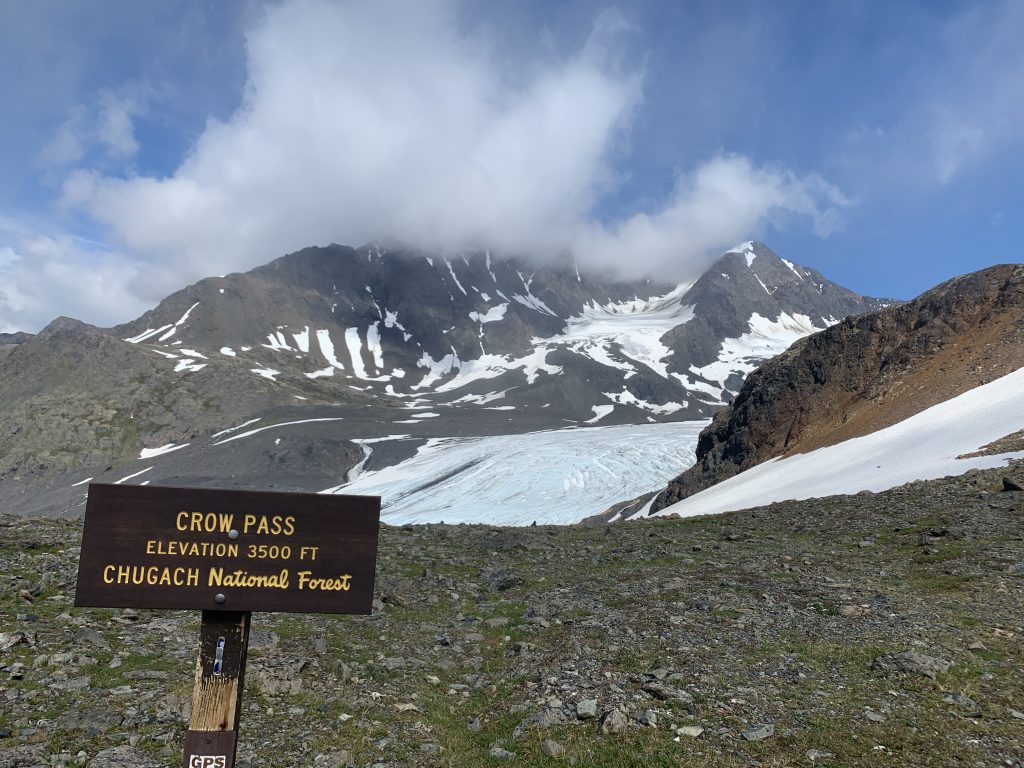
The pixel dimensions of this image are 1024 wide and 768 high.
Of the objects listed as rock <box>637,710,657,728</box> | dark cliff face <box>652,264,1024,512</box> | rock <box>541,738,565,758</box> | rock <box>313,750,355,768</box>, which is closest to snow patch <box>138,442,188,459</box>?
dark cliff face <box>652,264,1024,512</box>

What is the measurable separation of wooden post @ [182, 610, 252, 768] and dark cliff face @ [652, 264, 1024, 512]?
39707mm

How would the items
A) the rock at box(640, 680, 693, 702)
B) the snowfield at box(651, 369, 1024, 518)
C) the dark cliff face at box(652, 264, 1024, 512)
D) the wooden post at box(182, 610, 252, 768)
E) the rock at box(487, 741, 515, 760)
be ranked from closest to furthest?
the wooden post at box(182, 610, 252, 768) → the rock at box(487, 741, 515, 760) → the rock at box(640, 680, 693, 702) → the snowfield at box(651, 369, 1024, 518) → the dark cliff face at box(652, 264, 1024, 512)

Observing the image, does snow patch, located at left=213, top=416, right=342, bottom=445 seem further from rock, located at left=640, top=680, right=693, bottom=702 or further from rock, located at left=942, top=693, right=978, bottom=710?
rock, located at left=942, top=693, right=978, bottom=710

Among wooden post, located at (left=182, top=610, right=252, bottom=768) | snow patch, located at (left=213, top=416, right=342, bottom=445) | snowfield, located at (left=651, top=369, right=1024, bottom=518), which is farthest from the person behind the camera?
snow patch, located at (left=213, top=416, right=342, bottom=445)

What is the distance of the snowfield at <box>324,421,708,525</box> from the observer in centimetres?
7362

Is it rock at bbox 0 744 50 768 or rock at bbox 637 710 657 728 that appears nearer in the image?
rock at bbox 0 744 50 768

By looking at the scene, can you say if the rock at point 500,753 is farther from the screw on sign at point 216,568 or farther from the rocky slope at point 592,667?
the screw on sign at point 216,568

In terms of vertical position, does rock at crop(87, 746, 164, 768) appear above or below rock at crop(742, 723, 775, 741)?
below

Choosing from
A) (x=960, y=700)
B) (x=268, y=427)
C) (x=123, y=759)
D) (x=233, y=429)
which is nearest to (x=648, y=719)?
(x=960, y=700)

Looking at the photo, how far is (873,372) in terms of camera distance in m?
46.3

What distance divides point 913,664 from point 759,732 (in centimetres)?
364

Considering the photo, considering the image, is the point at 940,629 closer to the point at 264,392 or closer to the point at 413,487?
the point at 413,487

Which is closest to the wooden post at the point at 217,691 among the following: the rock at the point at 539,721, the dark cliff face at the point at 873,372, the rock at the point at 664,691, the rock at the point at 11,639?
the rock at the point at 539,721

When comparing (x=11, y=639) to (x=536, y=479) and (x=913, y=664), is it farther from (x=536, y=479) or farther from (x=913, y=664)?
(x=536, y=479)
